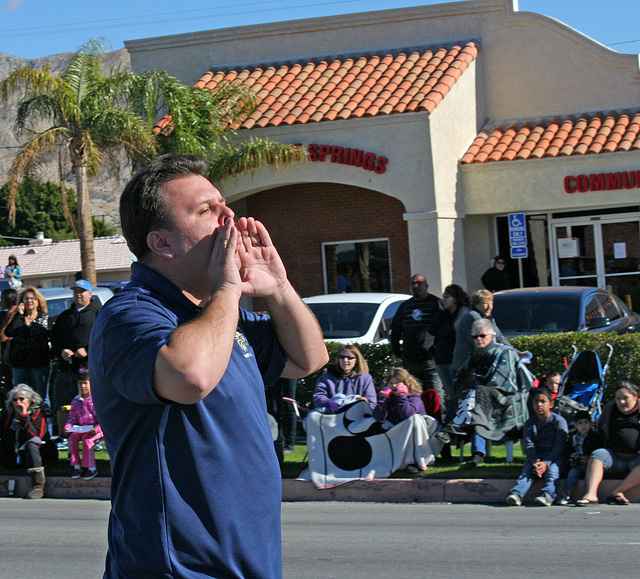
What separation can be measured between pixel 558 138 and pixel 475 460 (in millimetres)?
11120

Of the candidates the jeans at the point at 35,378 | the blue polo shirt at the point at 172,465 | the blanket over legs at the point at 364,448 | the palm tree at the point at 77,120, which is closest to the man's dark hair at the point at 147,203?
the blue polo shirt at the point at 172,465

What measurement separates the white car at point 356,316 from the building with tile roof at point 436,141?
4760mm

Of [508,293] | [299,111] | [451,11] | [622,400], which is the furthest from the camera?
[451,11]

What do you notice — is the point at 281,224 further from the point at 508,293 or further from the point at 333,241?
the point at 508,293

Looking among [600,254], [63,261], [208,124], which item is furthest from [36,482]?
[63,261]

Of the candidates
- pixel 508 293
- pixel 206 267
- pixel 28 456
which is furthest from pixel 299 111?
pixel 206 267

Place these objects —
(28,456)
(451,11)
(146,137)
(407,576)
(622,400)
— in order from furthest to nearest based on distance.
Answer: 1. (451,11)
2. (146,137)
3. (28,456)
4. (622,400)
5. (407,576)

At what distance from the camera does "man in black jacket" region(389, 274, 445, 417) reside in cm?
1101

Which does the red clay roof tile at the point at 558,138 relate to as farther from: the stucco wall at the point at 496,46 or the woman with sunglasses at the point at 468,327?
the woman with sunglasses at the point at 468,327

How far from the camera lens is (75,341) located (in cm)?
1126

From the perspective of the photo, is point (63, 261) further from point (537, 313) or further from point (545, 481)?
point (545, 481)

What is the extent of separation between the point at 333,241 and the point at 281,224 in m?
1.32

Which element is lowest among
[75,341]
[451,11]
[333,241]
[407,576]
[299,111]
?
[407,576]

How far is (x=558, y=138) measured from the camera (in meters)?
18.6
